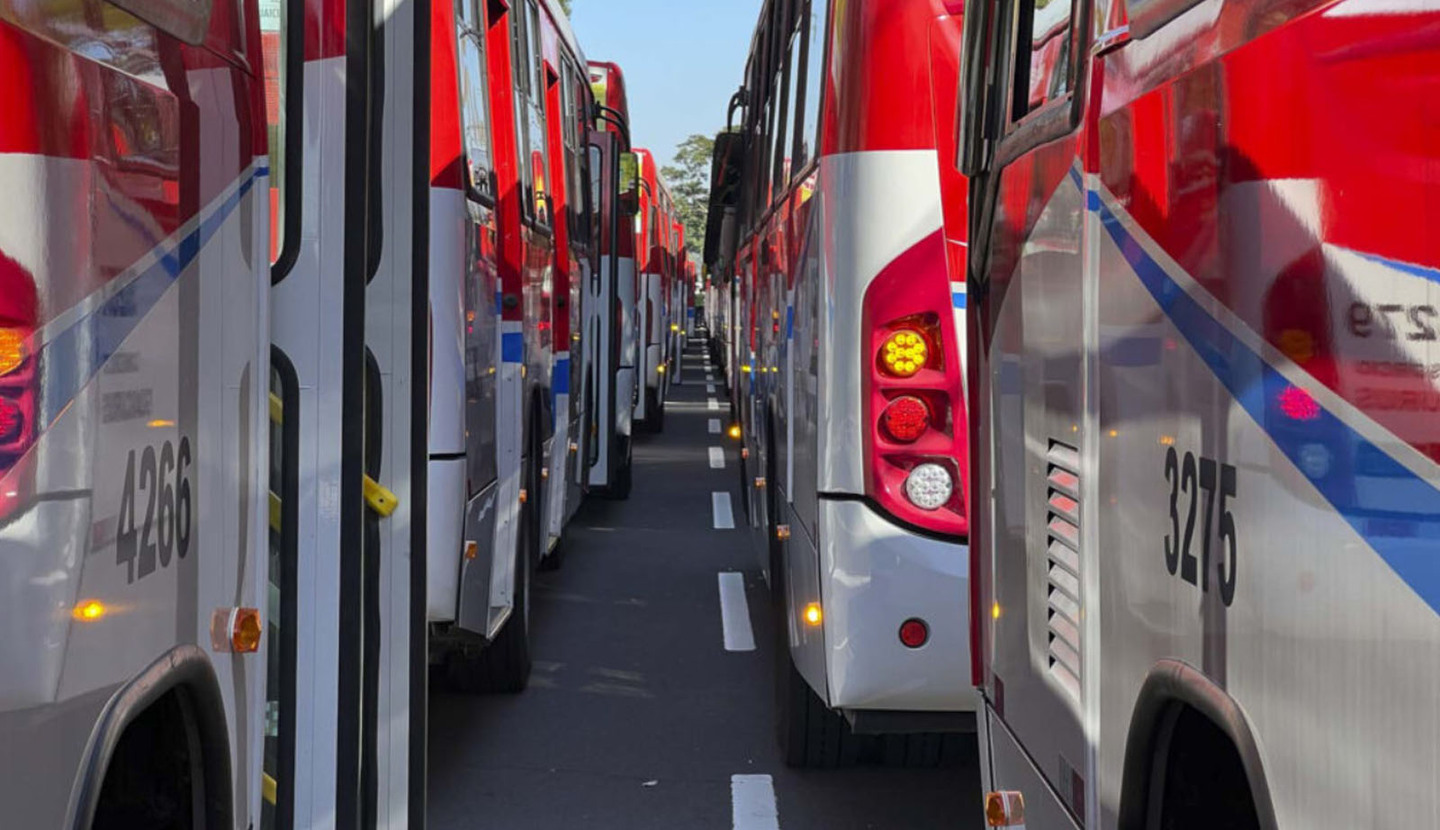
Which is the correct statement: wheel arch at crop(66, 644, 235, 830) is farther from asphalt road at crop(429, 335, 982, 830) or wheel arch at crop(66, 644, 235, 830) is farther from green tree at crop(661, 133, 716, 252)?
green tree at crop(661, 133, 716, 252)

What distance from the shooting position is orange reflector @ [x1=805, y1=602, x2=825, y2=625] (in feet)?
17.0

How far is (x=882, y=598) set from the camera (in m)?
4.95

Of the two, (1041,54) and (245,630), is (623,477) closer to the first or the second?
(1041,54)

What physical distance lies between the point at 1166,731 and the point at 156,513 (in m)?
1.41

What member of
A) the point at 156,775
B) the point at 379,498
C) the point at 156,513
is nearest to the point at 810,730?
the point at 379,498

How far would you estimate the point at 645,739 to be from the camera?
23.5 ft

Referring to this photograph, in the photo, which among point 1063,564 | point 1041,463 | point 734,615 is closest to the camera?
point 1063,564

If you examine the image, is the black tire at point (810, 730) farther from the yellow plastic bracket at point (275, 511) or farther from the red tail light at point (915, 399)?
the yellow plastic bracket at point (275, 511)

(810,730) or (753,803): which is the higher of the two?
(810,730)

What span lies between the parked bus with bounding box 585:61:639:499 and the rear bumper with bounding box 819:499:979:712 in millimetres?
6985

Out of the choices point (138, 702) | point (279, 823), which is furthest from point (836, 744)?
point (138, 702)

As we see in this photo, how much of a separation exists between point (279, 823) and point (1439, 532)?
2407 millimetres

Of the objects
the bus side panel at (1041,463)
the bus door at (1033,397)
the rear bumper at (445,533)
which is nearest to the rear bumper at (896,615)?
the bus door at (1033,397)

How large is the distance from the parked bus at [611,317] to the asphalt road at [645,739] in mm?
2078
